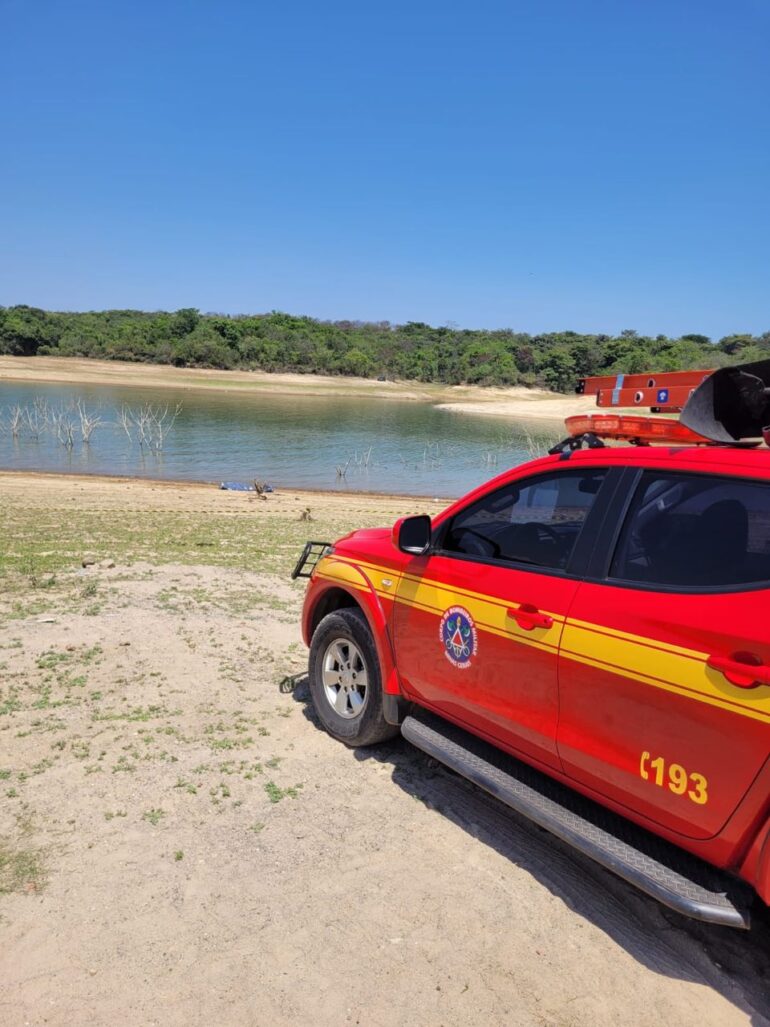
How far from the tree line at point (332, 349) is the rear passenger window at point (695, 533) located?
281 ft

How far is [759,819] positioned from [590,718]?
67cm

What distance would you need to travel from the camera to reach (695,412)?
2.97m

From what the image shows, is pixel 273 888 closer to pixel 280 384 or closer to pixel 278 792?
pixel 278 792

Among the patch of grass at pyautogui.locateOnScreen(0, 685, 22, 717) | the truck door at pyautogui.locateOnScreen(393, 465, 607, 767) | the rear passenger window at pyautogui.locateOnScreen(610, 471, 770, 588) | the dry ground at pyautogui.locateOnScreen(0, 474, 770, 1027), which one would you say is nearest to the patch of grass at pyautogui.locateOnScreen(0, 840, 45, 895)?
the dry ground at pyautogui.locateOnScreen(0, 474, 770, 1027)

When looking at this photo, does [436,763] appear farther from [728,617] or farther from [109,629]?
[109,629]

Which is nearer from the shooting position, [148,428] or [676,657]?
[676,657]

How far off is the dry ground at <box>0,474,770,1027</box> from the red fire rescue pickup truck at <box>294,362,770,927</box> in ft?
1.32

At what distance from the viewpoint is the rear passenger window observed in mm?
2492

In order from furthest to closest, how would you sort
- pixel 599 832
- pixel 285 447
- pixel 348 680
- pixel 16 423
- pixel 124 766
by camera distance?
pixel 285 447
pixel 16 423
pixel 348 680
pixel 124 766
pixel 599 832

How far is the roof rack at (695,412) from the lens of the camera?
2947 mm

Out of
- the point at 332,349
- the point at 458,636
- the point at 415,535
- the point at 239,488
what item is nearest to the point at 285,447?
the point at 239,488

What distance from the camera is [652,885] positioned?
248cm

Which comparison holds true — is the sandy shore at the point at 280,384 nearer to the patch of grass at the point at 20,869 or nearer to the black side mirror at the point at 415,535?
the black side mirror at the point at 415,535

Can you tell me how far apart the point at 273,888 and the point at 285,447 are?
34241 millimetres
